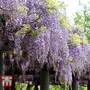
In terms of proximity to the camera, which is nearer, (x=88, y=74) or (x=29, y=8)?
(x=29, y=8)

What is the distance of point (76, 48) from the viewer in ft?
42.3

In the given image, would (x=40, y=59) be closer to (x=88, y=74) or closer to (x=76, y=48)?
(x=76, y=48)

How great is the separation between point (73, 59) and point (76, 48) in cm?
42

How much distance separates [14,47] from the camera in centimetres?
906

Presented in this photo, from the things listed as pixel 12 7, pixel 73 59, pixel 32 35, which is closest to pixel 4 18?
pixel 12 7

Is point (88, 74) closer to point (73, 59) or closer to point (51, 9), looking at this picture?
point (73, 59)

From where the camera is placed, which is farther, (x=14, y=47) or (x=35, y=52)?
(x=35, y=52)

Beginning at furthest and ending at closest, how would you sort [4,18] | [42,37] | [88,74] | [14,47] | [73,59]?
[88,74] → [73,59] → [42,37] → [14,47] → [4,18]

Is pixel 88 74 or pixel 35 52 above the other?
pixel 35 52

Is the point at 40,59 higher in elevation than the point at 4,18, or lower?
lower

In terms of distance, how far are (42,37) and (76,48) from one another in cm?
328

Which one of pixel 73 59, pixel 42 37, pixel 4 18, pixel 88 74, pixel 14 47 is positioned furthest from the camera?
pixel 88 74

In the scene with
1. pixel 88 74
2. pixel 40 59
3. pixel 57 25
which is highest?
pixel 57 25

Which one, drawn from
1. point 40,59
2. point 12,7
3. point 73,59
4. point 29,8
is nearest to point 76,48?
point 73,59
